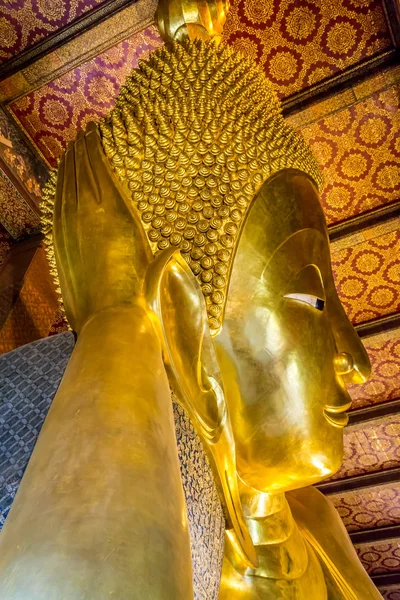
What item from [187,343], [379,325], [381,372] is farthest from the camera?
[381,372]

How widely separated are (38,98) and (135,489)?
197cm

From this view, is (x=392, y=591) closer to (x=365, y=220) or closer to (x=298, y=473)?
(x=365, y=220)

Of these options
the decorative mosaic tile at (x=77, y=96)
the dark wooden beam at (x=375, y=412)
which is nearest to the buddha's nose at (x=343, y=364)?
the decorative mosaic tile at (x=77, y=96)

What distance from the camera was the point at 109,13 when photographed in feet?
6.32

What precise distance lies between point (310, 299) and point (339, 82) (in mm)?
1217

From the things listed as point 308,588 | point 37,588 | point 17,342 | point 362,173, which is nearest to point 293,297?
point 308,588

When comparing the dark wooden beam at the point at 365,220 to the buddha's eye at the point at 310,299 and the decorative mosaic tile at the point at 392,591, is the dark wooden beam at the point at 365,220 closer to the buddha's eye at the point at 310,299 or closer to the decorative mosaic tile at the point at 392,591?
the buddha's eye at the point at 310,299

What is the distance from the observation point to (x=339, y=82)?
2.02 metres

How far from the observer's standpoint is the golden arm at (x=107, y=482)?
1.52ft

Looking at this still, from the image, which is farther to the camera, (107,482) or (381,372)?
(381,372)

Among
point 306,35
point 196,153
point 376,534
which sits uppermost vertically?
point 306,35

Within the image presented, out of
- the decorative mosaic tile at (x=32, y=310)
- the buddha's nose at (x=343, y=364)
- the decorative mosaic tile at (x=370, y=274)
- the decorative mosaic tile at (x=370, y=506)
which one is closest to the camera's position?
the buddha's nose at (x=343, y=364)

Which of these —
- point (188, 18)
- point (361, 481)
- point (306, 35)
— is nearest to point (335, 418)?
point (188, 18)

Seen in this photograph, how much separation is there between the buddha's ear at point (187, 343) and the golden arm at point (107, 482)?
0.14 ft
